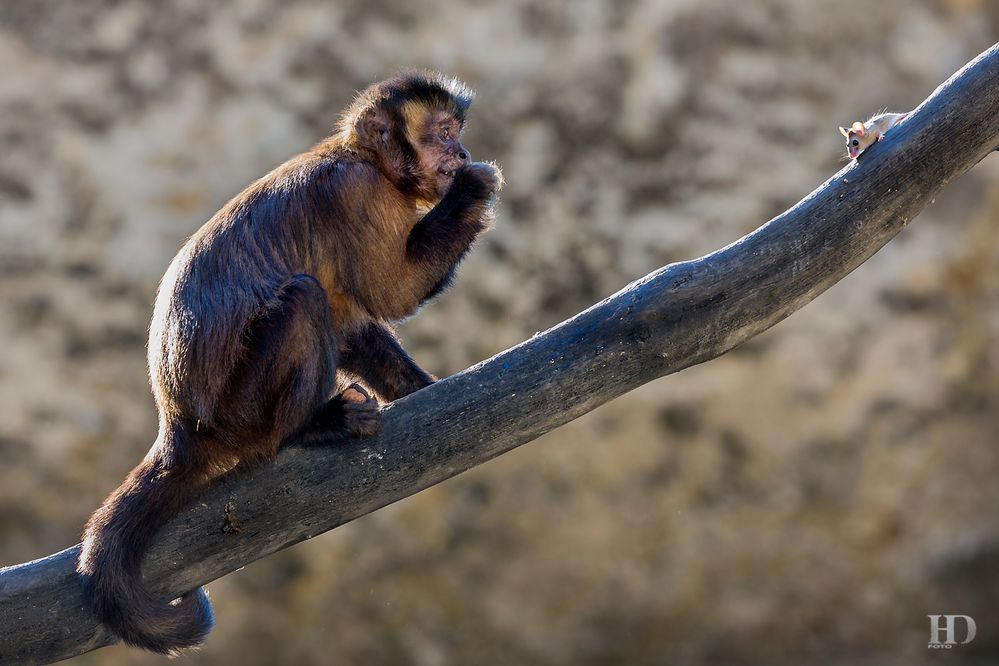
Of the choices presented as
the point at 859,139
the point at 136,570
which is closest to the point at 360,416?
the point at 136,570

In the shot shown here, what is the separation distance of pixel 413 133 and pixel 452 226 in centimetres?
51

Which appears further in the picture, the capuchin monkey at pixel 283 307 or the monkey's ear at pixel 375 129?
the monkey's ear at pixel 375 129

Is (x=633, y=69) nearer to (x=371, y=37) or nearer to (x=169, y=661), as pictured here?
(x=371, y=37)

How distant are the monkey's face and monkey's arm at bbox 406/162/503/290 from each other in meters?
0.21

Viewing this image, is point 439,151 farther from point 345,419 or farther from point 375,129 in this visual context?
point 345,419

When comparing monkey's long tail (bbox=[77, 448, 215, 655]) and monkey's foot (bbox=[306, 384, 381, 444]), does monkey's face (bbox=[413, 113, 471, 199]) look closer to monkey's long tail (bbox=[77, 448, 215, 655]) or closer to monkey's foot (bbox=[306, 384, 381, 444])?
monkey's foot (bbox=[306, 384, 381, 444])

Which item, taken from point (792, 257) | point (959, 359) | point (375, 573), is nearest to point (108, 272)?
point (375, 573)

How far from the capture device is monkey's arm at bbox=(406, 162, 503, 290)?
180 inches

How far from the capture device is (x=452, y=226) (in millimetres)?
4582

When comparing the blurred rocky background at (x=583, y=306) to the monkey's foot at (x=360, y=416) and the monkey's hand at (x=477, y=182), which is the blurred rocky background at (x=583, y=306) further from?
the monkey's foot at (x=360, y=416)

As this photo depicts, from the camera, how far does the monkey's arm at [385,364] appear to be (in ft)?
16.1

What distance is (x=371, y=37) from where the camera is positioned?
7852 mm

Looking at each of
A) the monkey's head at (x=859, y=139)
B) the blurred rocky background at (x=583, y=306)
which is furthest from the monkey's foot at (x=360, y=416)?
the blurred rocky background at (x=583, y=306)

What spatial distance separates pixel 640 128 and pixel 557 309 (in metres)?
1.34
